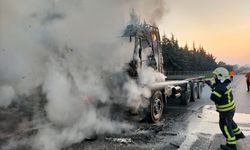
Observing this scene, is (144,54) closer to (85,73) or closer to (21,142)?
(85,73)

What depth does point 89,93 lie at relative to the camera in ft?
22.4

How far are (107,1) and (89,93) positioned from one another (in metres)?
2.13

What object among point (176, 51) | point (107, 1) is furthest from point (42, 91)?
point (176, 51)

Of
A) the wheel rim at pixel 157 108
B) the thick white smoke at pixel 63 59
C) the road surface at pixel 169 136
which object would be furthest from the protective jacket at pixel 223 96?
the wheel rim at pixel 157 108

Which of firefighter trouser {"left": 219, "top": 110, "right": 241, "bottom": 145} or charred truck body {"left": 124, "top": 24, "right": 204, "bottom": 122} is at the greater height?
charred truck body {"left": 124, "top": 24, "right": 204, "bottom": 122}

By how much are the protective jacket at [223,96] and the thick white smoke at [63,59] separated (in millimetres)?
2387

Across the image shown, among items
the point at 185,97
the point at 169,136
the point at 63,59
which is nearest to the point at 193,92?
the point at 185,97

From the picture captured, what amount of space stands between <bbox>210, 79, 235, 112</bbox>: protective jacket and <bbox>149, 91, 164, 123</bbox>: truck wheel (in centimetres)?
292

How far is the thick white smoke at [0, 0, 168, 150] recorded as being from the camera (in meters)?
5.43

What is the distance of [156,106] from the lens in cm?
929

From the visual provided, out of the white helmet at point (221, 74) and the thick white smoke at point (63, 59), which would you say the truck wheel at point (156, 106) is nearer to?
the thick white smoke at point (63, 59)

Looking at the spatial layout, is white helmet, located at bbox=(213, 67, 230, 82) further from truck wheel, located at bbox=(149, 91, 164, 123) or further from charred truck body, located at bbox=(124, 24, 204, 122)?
truck wheel, located at bbox=(149, 91, 164, 123)

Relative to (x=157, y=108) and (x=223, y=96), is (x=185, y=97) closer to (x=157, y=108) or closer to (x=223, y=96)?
(x=157, y=108)

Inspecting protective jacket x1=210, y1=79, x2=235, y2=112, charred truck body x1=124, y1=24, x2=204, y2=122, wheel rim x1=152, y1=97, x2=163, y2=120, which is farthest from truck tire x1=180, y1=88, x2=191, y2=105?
protective jacket x1=210, y1=79, x2=235, y2=112
